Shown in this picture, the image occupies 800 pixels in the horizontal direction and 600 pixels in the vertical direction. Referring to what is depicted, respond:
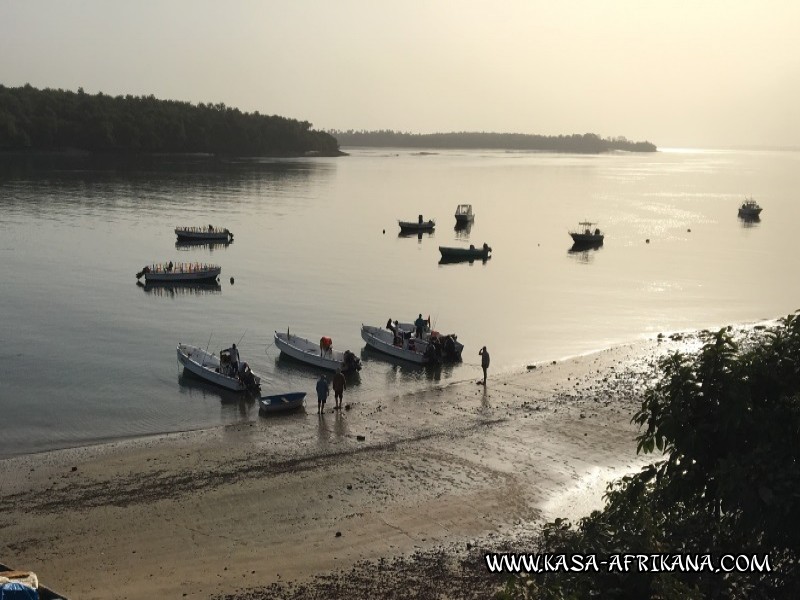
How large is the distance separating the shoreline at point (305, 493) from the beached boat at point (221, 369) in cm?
398

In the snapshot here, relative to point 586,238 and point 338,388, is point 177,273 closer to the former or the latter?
point 338,388

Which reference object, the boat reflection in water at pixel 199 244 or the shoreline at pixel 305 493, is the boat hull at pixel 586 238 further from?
the shoreline at pixel 305 493

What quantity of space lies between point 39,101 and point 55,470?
184696mm

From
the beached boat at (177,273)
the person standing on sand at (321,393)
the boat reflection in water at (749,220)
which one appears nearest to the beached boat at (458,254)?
the beached boat at (177,273)

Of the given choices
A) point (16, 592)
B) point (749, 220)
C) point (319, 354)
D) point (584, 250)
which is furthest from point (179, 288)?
point (749, 220)

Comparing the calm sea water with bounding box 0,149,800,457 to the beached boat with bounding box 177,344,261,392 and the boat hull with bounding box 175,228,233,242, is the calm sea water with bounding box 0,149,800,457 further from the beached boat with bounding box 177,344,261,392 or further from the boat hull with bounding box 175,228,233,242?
the boat hull with bounding box 175,228,233,242

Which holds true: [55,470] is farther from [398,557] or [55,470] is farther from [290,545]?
[398,557]

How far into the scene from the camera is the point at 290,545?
19438 mm

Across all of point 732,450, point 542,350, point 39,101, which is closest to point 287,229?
point 542,350

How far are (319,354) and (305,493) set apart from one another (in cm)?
1578

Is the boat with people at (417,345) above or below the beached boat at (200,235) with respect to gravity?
below

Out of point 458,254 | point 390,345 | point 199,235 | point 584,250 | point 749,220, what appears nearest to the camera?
point 390,345

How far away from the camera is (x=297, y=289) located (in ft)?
192

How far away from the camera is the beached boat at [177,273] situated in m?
58.9
